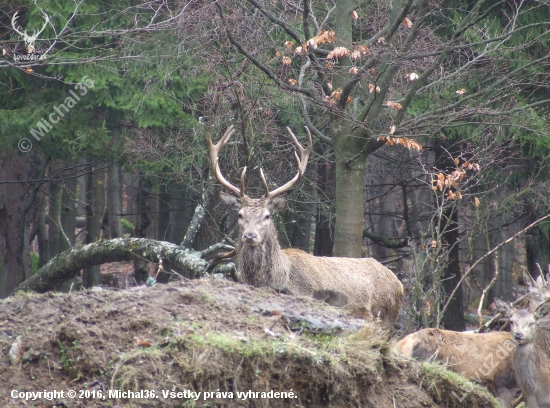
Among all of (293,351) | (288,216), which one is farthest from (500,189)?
(293,351)

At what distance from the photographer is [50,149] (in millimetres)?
14352

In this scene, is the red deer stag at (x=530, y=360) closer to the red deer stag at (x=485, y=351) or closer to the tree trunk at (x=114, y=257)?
the red deer stag at (x=485, y=351)

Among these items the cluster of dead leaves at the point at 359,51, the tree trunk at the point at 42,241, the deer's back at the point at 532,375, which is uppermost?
the cluster of dead leaves at the point at 359,51

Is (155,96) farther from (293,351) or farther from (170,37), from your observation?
(293,351)

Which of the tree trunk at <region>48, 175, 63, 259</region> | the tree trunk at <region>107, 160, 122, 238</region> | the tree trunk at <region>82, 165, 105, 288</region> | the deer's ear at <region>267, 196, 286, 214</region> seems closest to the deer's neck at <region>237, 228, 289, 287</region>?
the deer's ear at <region>267, 196, 286, 214</region>

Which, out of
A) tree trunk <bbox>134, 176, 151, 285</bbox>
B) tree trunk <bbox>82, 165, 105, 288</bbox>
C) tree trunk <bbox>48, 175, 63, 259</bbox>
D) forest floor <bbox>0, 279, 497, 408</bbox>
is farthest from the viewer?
tree trunk <bbox>48, 175, 63, 259</bbox>

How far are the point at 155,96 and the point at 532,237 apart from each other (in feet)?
25.5

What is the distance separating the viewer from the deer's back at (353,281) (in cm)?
916

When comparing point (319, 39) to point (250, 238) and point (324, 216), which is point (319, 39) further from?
point (324, 216)

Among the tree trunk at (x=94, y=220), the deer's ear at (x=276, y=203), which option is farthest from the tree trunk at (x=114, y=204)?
the deer's ear at (x=276, y=203)

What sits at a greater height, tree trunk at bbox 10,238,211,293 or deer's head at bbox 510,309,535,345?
tree trunk at bbox 10,238,211,293

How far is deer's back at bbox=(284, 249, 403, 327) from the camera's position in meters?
9.16

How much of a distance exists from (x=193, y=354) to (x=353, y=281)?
4.46m

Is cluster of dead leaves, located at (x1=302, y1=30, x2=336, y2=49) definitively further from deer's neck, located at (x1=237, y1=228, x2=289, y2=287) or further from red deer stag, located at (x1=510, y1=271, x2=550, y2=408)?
red deer stag, located at (x1=510, y1=271, x2=550, y2=408)
